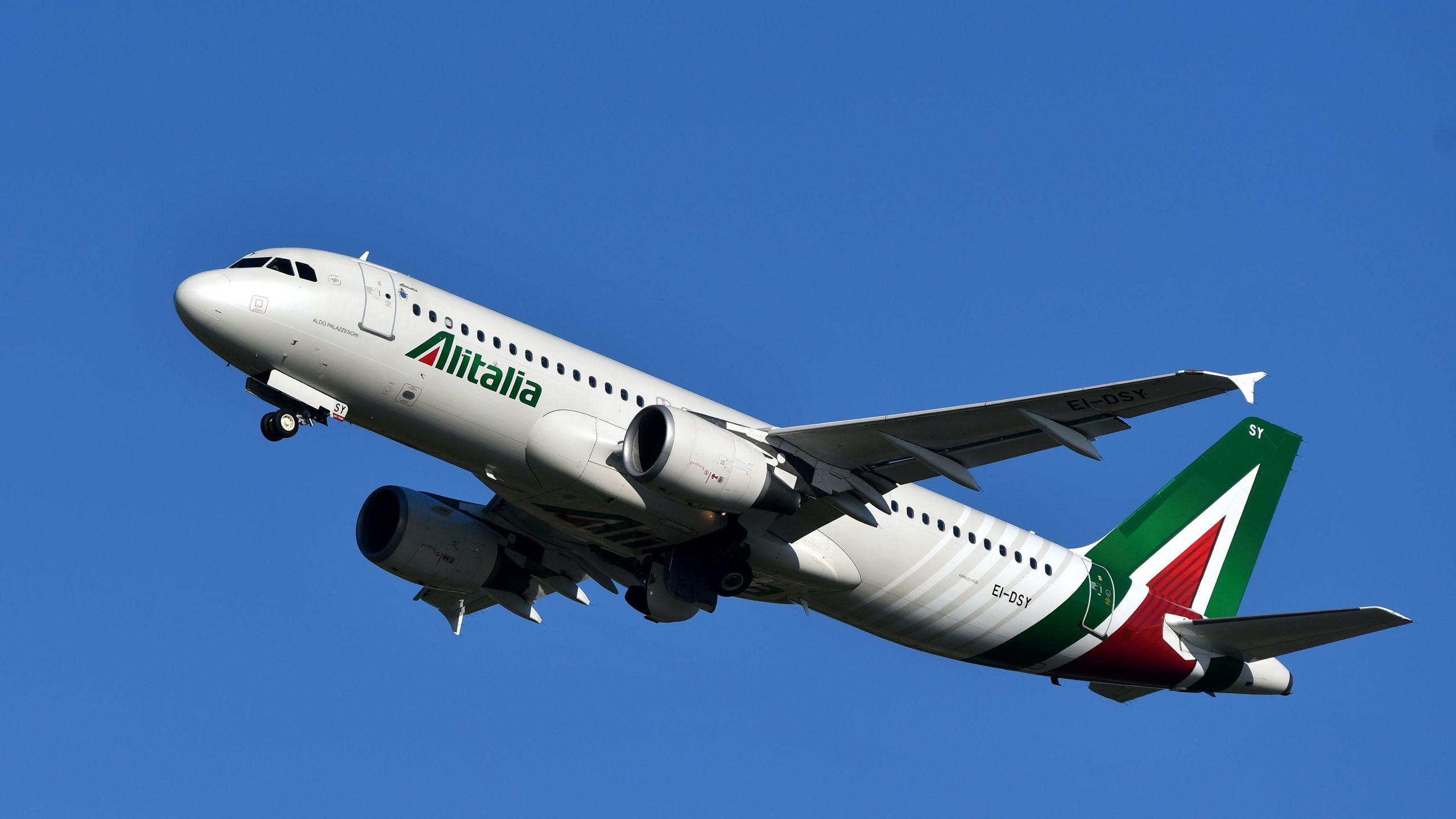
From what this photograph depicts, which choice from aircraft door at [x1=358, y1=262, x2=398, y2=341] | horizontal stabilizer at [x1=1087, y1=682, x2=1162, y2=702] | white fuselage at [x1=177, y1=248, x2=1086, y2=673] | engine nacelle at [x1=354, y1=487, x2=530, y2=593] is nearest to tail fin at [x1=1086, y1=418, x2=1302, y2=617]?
horizontal stabilizer at [x1=1087, y1=682, x2=1162, y2=702]

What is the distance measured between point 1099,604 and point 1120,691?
3154 millimetres

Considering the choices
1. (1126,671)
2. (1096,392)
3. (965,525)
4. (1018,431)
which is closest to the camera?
(1096,392)

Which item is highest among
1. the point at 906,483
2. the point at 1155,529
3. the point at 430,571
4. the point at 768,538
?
the point at 1155,529

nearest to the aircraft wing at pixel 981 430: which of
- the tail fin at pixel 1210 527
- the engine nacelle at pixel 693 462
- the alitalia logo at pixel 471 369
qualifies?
the engine nacelle at pixel 693 462

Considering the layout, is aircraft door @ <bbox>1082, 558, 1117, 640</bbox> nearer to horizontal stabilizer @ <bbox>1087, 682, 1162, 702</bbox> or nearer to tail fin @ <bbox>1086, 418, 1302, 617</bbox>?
tail fin @ <bbox>1086, 418, 1302, 617</bbox>

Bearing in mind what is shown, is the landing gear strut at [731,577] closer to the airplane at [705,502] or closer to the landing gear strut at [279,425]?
the airplane at [705,502]

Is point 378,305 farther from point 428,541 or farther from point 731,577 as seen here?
point 731,577

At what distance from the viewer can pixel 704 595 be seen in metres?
31.0

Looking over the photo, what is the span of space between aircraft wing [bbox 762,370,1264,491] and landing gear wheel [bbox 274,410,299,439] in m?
8.46

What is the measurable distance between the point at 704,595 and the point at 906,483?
444 cm

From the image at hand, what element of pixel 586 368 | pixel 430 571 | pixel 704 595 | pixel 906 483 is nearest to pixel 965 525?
pixel 906 483

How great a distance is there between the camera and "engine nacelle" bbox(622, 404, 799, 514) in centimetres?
2773

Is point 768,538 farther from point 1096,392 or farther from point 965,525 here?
point 1096,392

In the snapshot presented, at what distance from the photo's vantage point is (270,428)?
27406mm
